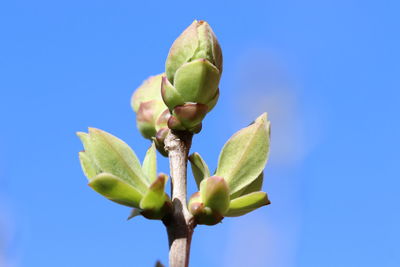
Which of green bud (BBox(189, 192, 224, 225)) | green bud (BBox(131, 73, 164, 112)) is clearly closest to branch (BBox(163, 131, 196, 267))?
green bud (BBox(189, 192, 224, 225))

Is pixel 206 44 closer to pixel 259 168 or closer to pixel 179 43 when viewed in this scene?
pixel 179 43

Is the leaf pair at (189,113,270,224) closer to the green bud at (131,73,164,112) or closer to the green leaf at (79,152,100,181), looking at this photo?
the green leaf at (79,152,100,181)

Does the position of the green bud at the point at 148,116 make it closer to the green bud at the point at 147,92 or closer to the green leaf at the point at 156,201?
the green bud at the point at 147,92

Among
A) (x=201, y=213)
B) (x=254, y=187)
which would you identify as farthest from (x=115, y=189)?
(x=254, y=187)

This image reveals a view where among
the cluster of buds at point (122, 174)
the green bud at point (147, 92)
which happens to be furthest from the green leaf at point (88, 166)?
the green bud at point (147, 92)

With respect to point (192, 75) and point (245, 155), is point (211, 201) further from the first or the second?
point (192, 75)

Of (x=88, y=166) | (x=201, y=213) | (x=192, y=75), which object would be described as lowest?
(x=201, y=213)
